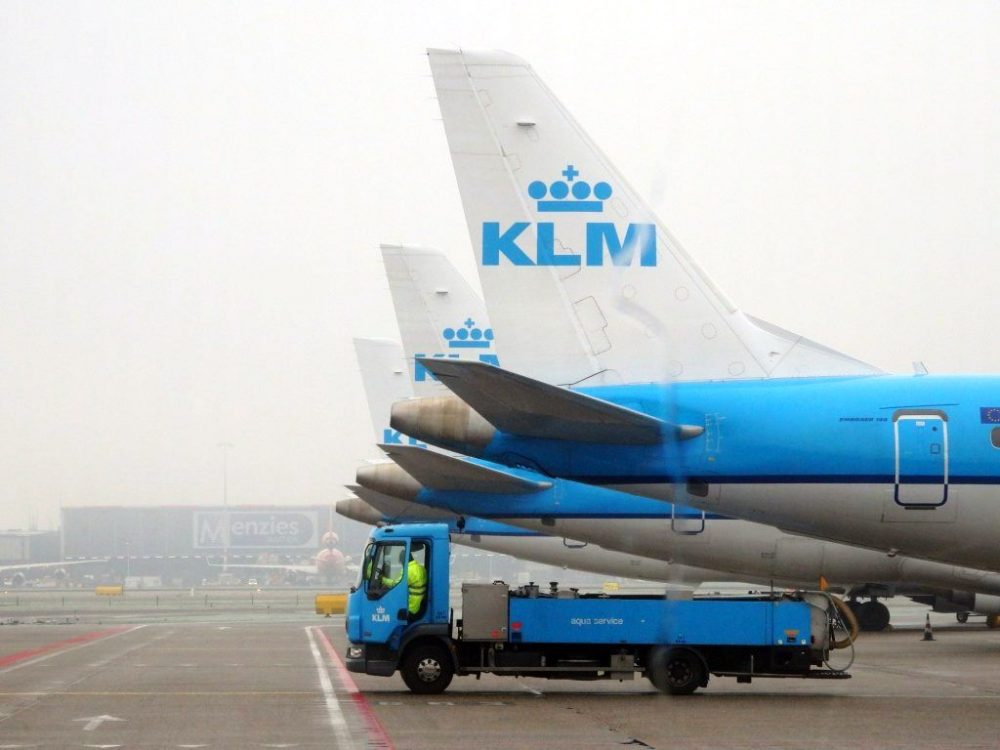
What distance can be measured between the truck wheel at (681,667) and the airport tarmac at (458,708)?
18.5 inches

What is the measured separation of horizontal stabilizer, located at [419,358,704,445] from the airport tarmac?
4044 millimetres

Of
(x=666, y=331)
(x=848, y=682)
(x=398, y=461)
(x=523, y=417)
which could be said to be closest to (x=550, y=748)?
(x=523, y=417)

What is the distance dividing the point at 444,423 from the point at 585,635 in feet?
21.0

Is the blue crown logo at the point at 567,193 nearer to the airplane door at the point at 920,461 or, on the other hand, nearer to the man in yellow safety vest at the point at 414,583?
the airplane door at the point at 920,461

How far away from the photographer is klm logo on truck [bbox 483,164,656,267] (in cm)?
2061

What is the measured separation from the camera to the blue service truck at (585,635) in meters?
24.1

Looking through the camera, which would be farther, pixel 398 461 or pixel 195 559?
pixel 195 559

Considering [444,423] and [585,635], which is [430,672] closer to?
[585,635]

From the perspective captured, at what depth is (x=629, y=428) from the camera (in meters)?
19.2

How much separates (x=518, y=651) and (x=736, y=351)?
7149mm

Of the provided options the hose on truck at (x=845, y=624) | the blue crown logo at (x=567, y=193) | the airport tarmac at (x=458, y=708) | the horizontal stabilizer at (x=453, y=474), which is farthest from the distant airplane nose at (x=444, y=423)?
the hose on truck at (x=845, y=624)

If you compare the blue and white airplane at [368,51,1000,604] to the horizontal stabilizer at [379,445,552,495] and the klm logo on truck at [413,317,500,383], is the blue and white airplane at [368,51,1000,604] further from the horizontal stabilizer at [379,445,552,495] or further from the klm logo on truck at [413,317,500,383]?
the klm logo on truck at [413,317,500,383]

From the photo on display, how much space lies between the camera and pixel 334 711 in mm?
21625

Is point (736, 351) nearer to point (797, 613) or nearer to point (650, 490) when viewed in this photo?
point (650, 490)
